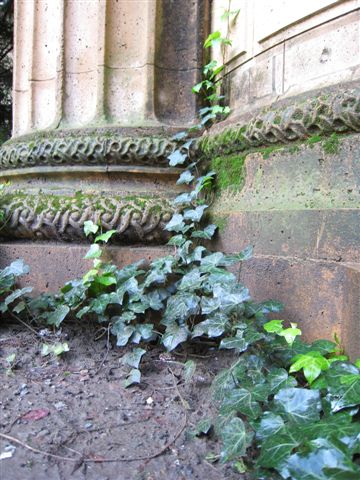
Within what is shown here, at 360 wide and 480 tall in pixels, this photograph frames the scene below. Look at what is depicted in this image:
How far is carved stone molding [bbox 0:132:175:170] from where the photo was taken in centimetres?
237

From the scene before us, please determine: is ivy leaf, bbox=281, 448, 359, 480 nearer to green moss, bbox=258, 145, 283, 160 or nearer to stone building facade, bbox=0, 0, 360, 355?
stone building facade, bbox=0, 0, 360, 355

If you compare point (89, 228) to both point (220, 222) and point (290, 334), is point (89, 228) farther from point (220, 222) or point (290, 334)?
point (290, 334)

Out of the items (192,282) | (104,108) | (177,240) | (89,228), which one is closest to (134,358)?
(192,282)

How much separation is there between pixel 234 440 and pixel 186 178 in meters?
1.39

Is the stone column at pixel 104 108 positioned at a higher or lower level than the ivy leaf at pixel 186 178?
higher

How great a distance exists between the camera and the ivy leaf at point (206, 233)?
7.01ft

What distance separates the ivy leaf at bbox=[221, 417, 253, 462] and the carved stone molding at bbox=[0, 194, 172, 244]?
1.17 m

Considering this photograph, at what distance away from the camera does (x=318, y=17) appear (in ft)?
6.09

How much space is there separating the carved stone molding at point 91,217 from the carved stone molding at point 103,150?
0.21 meters

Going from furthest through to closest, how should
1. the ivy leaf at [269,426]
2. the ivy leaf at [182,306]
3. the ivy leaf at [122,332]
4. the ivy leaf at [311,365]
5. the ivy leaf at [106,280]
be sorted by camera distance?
1. the ivy leaf at [106,280]
2. the ivy leaf at [122,332]
3. the ivy leaf at [182,306]
4. the ivy leaf at [311,365]
5. the ivy leaf at [269,426]

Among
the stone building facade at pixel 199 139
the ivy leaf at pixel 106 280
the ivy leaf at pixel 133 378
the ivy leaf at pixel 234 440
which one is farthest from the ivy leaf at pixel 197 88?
the ivy leaf at pixel 234 440

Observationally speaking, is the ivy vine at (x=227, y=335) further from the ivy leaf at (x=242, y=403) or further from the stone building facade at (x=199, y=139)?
the stone building facade at (x=199, y=139)

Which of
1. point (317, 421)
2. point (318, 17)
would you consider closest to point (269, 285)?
point (317, 421)

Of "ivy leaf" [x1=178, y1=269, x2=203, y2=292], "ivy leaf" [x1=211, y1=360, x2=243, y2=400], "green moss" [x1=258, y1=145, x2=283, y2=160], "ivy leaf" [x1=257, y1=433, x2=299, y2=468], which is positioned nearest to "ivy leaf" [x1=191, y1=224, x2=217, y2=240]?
"ivy leaf" [x1=178, y1=269, x2=203, y2=292]
